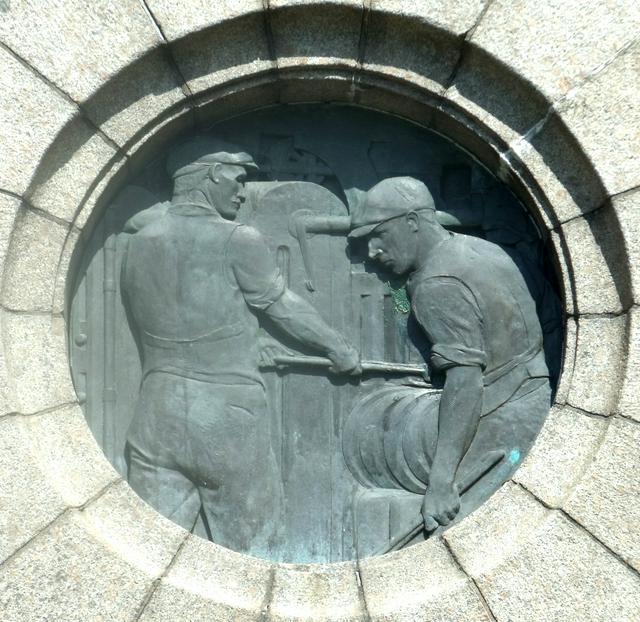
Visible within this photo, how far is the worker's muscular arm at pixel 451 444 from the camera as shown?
5.01 meters

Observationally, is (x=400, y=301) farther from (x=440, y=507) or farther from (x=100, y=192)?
(x=100, y=192)

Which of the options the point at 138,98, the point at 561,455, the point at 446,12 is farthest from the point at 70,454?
the point at 446,12

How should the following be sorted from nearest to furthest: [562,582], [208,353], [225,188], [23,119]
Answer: [562,582]
[23,119]
[208,353]
[225,188]

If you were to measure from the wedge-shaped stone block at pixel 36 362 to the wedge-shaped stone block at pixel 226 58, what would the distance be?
1.43 m

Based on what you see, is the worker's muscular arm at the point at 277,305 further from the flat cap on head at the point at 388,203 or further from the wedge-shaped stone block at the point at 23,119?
the wedge-shaped stone block at the point at 23,119

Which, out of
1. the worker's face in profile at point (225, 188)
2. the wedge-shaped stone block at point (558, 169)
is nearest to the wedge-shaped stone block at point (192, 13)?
the worker's face in profile at point (225, 188)

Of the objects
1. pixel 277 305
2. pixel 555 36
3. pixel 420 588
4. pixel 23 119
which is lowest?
pixel 420 588

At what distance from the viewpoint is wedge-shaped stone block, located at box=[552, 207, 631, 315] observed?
4816 mm

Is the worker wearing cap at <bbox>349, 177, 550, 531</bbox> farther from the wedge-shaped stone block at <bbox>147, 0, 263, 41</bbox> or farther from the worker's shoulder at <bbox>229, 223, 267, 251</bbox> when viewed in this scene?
the wedge-shaped stone block at <bbox>147, 0, 263, 41</bbox>

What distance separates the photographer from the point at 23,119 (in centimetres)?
481

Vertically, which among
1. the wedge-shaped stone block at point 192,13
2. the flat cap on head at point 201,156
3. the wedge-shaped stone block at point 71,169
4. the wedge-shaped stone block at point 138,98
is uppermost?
the wedge-shaped stone block at point 192,13

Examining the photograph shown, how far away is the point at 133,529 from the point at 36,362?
0.94 meters

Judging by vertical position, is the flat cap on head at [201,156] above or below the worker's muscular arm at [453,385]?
above

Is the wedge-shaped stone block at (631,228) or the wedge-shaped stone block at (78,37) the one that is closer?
the wedge-shaped stone block at (631,228)
